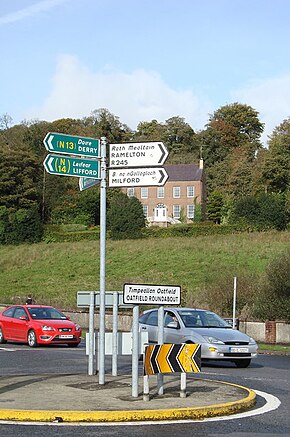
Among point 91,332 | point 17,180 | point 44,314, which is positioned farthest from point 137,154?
point 17,180

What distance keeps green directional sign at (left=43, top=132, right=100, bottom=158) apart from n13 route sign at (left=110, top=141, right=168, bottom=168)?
46 cm

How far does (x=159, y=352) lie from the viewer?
1251cm

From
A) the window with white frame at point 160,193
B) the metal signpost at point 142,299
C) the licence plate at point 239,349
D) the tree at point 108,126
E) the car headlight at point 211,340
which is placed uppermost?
the tree at point 108,126

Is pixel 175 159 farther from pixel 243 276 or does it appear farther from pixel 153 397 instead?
pixel 153 397

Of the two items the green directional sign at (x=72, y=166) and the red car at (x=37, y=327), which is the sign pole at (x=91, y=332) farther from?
the red car at (x=37, y=327)

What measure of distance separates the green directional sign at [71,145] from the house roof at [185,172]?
92998 millimetres

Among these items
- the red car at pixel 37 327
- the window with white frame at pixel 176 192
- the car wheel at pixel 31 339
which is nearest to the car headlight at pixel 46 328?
the red car at pixel 37 327

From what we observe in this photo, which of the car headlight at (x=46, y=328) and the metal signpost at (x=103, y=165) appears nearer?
the metal signpost at (x=103, y=165)

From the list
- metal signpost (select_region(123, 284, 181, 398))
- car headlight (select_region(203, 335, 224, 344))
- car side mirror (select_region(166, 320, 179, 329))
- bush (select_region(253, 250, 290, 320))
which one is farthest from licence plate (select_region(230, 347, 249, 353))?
bush (select_region(253, 250, 290, 320))

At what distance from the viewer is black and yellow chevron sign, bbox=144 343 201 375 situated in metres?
12.5

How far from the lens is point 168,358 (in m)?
12.5

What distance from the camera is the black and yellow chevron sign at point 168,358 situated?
40.9 ft

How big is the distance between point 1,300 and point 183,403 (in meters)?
40.8

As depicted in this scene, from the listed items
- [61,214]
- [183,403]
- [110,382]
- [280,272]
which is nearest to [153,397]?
[183,403]
